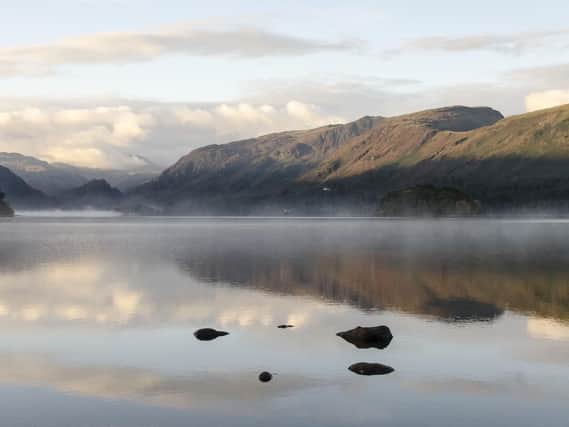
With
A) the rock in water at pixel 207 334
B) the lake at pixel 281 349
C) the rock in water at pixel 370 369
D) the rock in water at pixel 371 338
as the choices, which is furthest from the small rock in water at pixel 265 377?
the rock in water at pixel 207 334

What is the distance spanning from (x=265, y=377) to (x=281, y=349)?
742 centimetres

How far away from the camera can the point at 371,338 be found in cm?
4319

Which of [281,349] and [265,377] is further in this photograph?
[281,349]

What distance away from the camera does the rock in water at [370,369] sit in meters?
36.1

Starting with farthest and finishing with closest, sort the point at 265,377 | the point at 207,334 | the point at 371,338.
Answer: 1. the point at 207,334
2. the point at 371,338
3. the point at 265,377

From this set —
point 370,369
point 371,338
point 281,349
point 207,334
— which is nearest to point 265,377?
point 370,369

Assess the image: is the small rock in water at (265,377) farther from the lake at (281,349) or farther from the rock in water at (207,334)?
the rock in water at (207,334)

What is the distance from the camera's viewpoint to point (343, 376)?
35469 millimetres

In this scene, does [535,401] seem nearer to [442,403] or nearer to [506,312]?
[442,403]

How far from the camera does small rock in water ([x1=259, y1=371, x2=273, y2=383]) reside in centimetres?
3491

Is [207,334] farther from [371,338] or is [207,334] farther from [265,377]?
[265,377]

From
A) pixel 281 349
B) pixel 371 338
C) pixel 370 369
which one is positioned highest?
pixel 371 338

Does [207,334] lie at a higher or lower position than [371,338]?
lower

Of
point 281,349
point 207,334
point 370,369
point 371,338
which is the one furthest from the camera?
point 207,334
